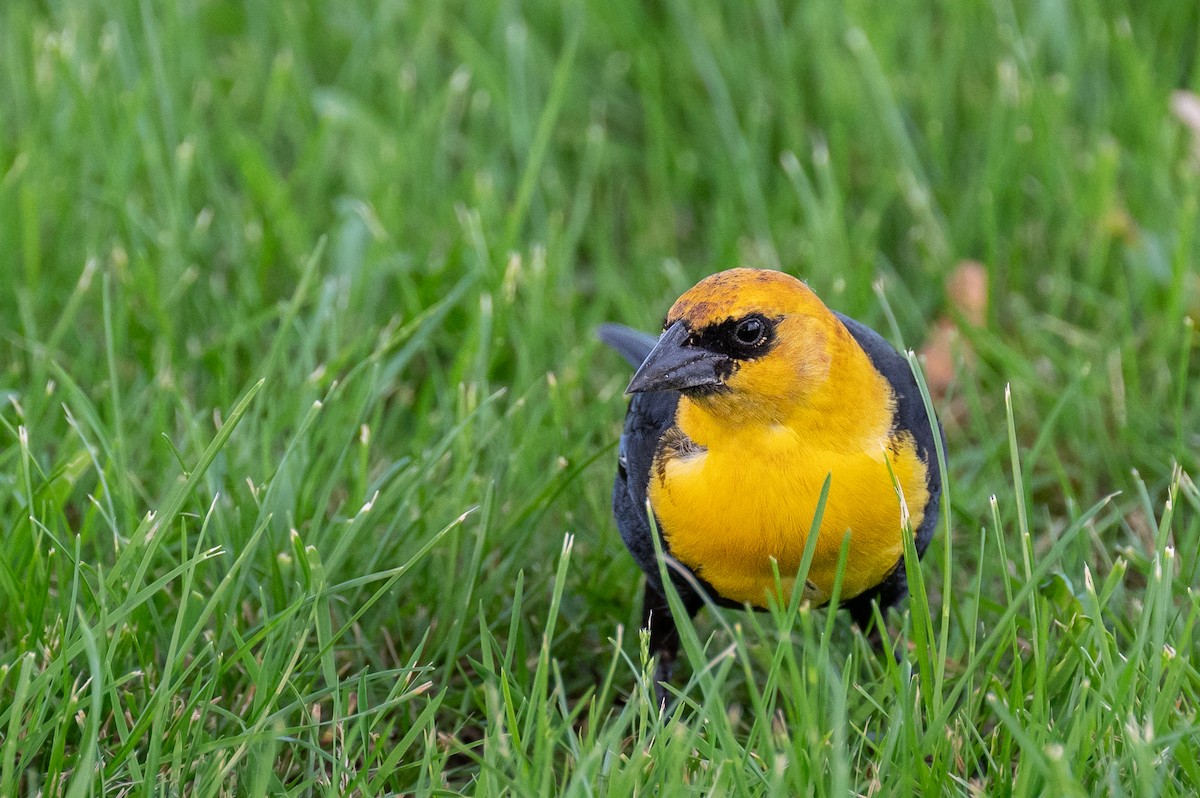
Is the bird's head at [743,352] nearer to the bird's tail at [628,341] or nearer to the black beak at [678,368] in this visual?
the black beak at [678,368]

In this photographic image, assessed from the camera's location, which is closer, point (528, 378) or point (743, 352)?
point (743, 352)

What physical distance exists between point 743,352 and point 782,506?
0.89 ft

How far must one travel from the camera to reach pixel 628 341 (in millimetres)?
3533

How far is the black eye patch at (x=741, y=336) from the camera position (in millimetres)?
2514

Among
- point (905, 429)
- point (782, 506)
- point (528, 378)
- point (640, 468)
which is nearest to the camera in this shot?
point (782, 506)

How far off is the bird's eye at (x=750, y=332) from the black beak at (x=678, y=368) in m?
0.05

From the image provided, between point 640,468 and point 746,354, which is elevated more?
point 746,354

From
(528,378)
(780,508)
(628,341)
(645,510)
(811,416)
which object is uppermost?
(811,416)

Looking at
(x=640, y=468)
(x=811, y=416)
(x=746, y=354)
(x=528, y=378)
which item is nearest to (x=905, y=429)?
(x=811, y=416)

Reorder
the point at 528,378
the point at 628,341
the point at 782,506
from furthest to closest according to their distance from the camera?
the point at 528,378 → the point at 628,341 → the point at 782,506

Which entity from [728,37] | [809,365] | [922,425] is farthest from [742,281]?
[728,37]

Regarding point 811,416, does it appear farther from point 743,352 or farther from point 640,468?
point 640,468

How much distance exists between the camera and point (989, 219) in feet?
13.6

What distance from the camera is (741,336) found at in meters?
2.52
